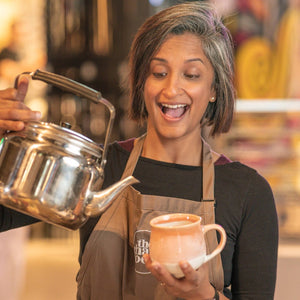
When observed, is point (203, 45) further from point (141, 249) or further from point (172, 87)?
point (141, 249)

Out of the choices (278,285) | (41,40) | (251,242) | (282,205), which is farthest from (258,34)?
(41,40)

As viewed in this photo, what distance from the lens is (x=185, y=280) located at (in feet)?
3.82

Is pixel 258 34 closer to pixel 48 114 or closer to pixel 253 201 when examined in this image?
pixel 253 201

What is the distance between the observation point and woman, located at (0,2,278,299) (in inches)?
55.4

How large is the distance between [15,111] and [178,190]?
49 cm

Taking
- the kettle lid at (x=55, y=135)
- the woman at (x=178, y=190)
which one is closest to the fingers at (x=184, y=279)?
the woman at (x=178, y=190)

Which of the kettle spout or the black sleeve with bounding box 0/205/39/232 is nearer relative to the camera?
the kettle spout

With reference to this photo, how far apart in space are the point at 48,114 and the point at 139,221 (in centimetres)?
334

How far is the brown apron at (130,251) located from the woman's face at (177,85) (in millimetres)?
181

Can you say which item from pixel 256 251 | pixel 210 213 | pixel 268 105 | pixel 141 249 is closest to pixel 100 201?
pixel 141 249

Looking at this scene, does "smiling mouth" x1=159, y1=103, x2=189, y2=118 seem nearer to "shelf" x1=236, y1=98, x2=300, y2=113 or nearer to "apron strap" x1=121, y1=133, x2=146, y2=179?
"apron strap" x1=121, y1=133, x2=146, y2=179

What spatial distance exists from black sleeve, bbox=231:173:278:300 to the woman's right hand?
0.59 metres

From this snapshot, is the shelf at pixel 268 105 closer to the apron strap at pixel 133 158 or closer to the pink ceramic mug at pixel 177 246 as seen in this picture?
the apron strap at pixel 133 158

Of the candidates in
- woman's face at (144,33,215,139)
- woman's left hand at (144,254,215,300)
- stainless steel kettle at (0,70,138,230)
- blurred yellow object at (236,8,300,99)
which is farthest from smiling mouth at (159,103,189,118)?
blurred yellow object at (236,8,300,99)
